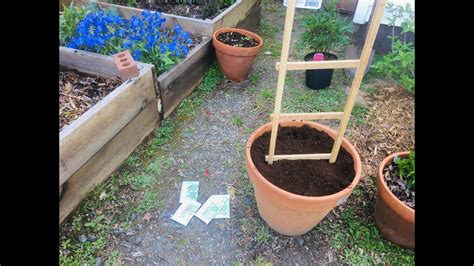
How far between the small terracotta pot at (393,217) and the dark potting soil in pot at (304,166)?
24 cm

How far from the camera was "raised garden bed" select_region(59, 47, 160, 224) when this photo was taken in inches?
67.8

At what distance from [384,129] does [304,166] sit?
1276 millimetres

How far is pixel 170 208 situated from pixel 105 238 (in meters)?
0.41

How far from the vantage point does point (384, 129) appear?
8.58 ft

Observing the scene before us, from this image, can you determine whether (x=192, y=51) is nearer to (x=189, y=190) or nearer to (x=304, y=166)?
(x=189, y=190)

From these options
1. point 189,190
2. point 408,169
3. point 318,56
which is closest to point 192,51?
point 318,56

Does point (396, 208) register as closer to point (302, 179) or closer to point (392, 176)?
point (392, 176)

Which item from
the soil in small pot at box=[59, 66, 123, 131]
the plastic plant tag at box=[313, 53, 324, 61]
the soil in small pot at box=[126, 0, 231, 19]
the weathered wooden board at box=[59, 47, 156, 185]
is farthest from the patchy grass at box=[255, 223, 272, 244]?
the soil in small pot at box=[126, 0, 231, 19]

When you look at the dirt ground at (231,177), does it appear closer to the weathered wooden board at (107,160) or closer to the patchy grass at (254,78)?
the patchy grass at (254,78)

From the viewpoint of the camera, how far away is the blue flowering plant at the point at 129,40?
230cm

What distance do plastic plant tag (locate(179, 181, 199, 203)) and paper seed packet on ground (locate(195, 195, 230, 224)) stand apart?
10 cm

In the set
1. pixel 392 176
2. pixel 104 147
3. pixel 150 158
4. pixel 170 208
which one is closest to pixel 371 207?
pixel 392 176

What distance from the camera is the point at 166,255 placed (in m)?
1.77

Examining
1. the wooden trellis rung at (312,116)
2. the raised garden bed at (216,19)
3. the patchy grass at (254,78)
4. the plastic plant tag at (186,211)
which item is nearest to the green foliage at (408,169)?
the wooden trellis rung at (312,116)
